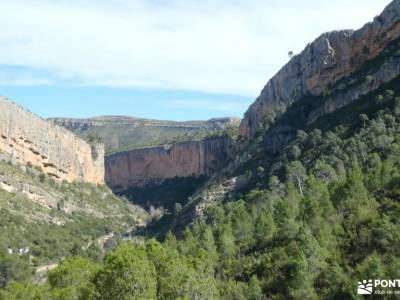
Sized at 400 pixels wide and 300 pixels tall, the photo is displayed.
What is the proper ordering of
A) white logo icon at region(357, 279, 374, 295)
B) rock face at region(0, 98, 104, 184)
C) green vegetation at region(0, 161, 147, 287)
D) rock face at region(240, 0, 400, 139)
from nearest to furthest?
white logo icon at region(357, 279, 374, 295)
green vegetation at region(0, 161, 147, 287)
rock face at region(240, 0, 400, 139)
rock face at region(0, 98, 104, 184)

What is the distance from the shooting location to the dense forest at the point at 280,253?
125ft

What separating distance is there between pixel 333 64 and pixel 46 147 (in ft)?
243

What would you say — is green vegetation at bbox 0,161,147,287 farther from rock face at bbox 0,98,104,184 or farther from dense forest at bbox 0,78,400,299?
dense forest at bbox 0,78,400,299

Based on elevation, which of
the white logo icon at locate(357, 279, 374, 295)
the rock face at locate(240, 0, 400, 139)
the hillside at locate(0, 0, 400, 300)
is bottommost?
the white logo icon at locate(357, 279, 374, 295)

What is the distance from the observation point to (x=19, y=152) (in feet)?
453

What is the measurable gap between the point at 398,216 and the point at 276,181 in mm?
40966

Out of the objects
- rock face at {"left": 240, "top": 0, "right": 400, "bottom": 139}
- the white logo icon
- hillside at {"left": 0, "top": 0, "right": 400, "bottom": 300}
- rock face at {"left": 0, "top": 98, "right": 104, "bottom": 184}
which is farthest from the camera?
rock face at {"left": 0, "top": 98, "right": 104, "bottom": 184}

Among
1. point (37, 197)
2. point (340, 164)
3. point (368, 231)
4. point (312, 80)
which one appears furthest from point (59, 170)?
point (368, 231)

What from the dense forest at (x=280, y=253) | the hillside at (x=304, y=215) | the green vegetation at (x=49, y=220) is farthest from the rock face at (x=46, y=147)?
the dense forest at (x=280, y=253)

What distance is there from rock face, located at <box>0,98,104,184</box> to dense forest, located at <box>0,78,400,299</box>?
232ft

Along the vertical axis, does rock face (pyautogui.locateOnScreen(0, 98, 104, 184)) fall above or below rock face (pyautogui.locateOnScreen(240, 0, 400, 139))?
below

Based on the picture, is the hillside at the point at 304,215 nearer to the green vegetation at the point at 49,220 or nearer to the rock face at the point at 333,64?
the rock face at the point at 333,64

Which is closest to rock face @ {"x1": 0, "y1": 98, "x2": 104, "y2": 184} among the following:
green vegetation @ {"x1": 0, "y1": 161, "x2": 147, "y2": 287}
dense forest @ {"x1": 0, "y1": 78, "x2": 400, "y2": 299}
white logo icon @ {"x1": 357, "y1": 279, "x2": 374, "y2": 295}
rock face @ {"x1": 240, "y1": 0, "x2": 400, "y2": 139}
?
green vegetation @ {"x1": 0, "y1": 161, "x2": 147, "y2": 287}

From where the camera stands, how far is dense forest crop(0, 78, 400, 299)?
38.2 m
